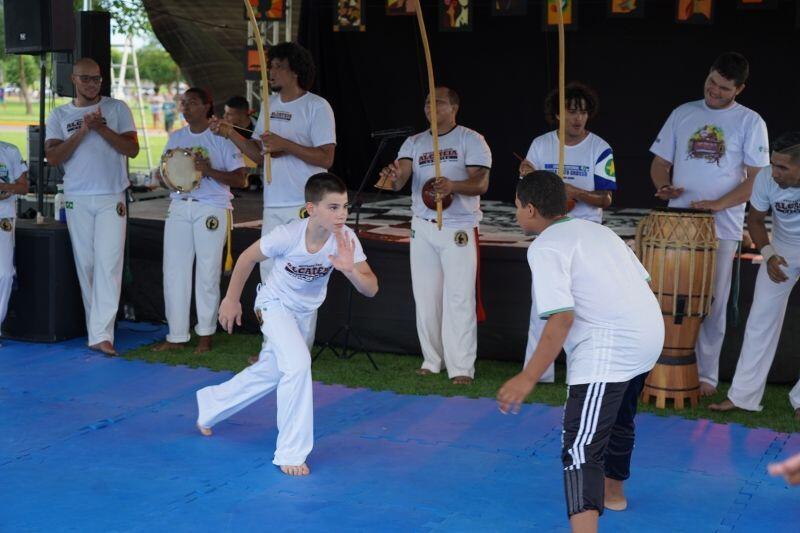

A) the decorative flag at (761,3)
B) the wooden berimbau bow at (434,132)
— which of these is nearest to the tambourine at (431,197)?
the wooden berimbau bow at (434,132)

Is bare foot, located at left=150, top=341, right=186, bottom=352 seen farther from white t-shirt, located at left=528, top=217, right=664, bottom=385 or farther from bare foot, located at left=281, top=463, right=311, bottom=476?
white t-shirt, located at left=528, top=217, right=664, bottom=385

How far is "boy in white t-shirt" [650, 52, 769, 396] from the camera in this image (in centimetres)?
550

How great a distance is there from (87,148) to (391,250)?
81.6 inches

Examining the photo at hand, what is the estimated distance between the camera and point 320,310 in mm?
7008

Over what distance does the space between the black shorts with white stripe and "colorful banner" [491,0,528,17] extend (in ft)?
22.6

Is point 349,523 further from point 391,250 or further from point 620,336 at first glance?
point 391,250

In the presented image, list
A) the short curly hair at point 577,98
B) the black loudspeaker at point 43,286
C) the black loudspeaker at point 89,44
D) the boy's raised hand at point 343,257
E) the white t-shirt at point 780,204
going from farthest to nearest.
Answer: the black loudspeaker at point 89,44
the black loudspeaker at point 43,286
the short curly hair at point 577,98
the white t-shirt at point 780,204
the boy's raised hand at point 343,257

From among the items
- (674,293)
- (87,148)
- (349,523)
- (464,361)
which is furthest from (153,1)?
(349,523)

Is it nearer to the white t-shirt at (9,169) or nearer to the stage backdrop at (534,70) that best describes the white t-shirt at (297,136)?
the white t-shirt at (9,169)

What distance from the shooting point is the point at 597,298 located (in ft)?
11.3

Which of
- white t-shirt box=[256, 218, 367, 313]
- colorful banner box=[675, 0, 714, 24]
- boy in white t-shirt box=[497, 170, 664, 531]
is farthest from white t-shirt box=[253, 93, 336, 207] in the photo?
colorful banner box=[675, 0, 714, 24]

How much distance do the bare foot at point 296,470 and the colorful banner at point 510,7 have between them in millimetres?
6446

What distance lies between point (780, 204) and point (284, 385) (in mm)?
2676

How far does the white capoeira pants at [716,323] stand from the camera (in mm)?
5668
